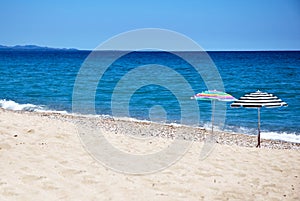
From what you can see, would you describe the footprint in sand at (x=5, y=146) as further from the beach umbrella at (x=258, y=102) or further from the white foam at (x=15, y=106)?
the white foam at (x=15, y=106)

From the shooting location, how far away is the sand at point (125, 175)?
5852 millimetres

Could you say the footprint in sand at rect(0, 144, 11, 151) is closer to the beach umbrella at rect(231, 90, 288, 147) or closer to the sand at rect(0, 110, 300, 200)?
the sand at rect(0, 110, 300, 200)

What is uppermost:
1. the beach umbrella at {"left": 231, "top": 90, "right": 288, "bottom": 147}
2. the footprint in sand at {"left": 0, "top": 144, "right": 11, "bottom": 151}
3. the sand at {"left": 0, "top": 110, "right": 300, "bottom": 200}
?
the beach umbrella at {"left": 231, "top": 90, "right": 288, "bottom": 147}

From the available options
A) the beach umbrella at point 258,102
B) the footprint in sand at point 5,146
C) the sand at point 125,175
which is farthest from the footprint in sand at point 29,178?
the beach umbrella at point 258,102

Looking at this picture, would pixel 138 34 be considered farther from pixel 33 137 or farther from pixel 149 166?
pixel 33 137

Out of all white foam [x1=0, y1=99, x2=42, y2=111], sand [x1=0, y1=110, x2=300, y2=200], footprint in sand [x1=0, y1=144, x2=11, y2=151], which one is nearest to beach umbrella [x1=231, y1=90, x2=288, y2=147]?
sand [x1=0, y1=110, x2=300, y2=200]

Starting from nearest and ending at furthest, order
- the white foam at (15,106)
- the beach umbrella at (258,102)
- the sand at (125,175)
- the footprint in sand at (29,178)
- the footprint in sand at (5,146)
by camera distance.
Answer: the sand at (125,175), the footprint in sand at (29,178), the footprint in sand at (5,146), the beach umbrella at (258,102), the white foam at (15,106)

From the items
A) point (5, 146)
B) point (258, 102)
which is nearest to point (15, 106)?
point (5, 146)

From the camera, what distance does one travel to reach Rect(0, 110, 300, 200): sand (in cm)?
585

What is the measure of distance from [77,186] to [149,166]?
6.18 ft

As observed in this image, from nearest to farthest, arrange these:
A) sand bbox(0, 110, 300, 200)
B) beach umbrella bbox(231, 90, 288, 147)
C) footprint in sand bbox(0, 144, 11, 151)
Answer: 1. sand bbox(0, 110, 300, 200)
2. footprint in sand bbox(0, 144, 11, 151)
3. beach umbrella bbox(231, 90, 288, 147)

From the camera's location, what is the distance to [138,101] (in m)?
24.8

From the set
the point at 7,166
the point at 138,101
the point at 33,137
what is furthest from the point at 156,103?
the point at 7,166

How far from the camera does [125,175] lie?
268 inches
